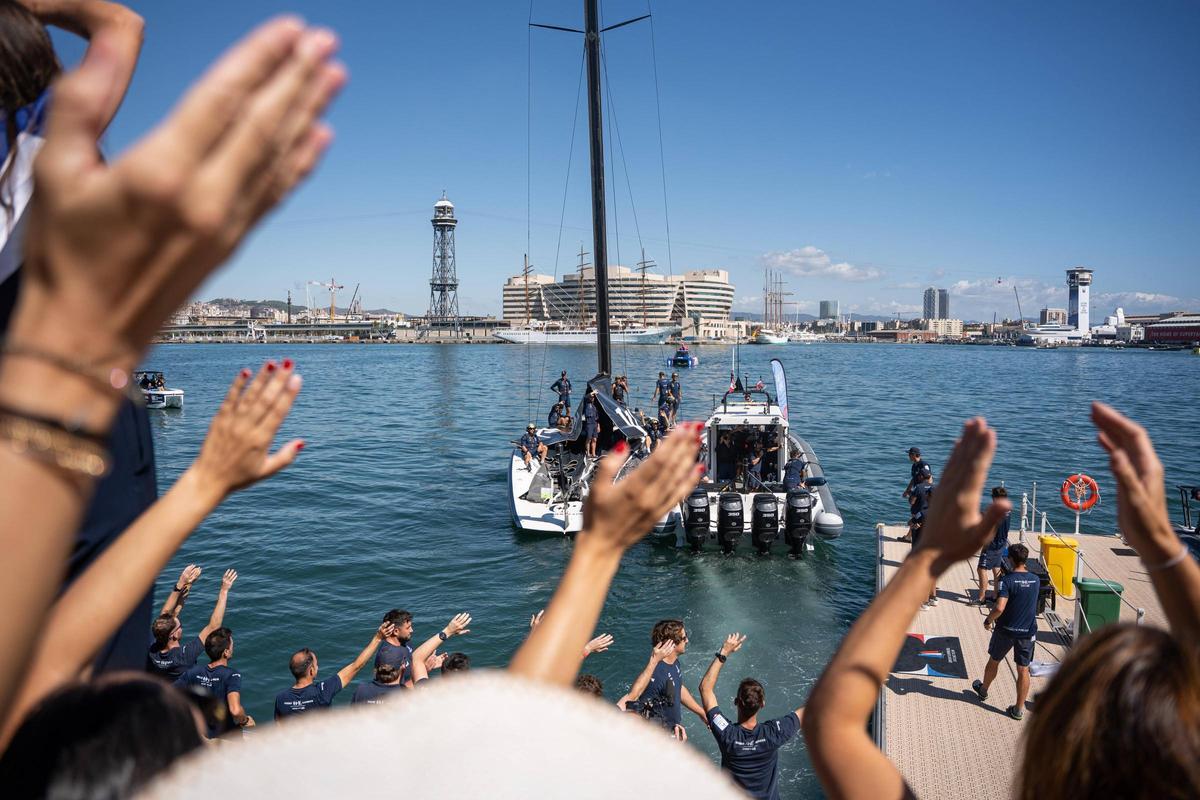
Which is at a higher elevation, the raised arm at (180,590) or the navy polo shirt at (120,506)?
the navy polo shirt at (120,506)

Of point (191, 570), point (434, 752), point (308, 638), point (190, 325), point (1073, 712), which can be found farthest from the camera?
point (190, 325)

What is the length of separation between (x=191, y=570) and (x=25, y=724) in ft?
22.9

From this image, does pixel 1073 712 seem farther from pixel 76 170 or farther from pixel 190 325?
pixel 190 325

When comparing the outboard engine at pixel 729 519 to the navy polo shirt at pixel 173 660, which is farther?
the outboard engine at pixel 729 519

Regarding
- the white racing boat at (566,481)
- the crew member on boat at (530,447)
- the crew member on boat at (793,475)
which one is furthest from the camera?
the crew member on boat at (530,447)

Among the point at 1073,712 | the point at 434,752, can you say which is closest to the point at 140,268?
the point at 434,752

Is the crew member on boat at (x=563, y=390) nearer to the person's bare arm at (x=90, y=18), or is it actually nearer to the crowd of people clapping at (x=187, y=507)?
the crowd of people clapping at (x=187, y=507)

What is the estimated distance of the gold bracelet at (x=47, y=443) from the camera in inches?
25.0

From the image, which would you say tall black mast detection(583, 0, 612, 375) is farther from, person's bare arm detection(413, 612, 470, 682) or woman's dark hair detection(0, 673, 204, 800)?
woman's dark hair detection(0, 673, 204, 800)

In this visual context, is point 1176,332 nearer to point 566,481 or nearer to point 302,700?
point 566,481

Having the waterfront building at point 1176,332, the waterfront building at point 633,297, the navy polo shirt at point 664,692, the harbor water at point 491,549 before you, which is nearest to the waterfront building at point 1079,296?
the waterfront building at point 1176,332

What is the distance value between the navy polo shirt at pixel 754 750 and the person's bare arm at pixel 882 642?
373cm

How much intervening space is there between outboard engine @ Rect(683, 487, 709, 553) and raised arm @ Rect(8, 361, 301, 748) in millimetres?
11646

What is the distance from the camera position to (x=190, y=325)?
152 m
